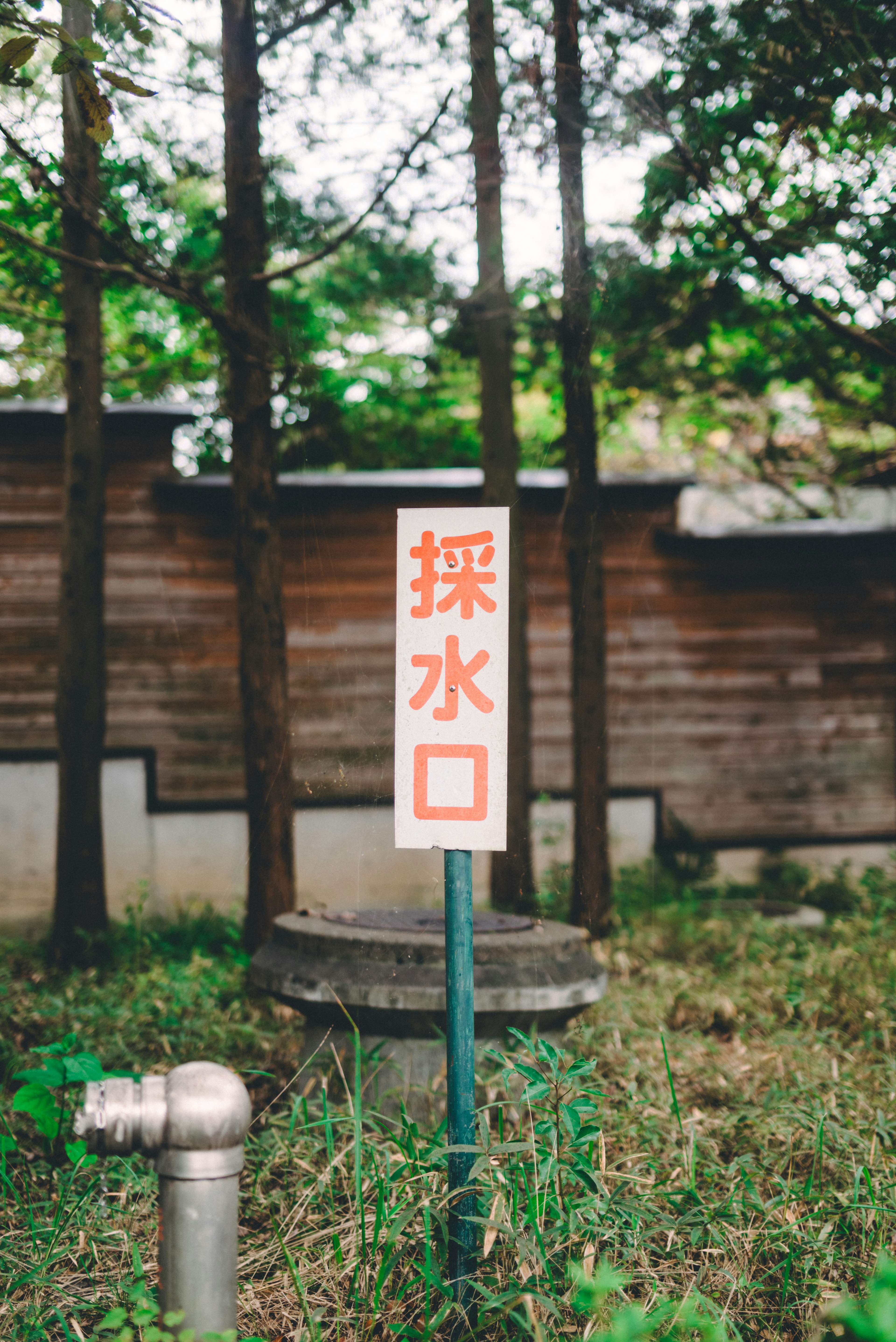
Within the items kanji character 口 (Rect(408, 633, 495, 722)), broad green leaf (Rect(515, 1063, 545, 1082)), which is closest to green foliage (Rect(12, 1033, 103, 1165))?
broad green leaf (Rect(515, 1063, 545, 1082))

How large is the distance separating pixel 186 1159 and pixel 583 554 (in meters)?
4.55

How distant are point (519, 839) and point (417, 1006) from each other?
0.76m

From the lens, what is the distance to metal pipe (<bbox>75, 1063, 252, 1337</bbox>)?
173cm

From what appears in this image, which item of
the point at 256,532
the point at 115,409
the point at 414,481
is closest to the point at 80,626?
the point at 256,532

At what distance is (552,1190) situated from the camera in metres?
2.36

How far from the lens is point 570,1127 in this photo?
216 cm

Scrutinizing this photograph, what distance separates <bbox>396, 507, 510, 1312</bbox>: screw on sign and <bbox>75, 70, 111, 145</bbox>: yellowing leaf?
1557 mm

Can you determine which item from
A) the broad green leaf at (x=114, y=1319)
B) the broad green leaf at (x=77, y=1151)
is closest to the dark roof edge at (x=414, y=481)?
the broad green leaf at (x=77, y=1151)

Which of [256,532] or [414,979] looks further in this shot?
[256,532]

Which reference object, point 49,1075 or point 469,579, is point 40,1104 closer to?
point 49,1075

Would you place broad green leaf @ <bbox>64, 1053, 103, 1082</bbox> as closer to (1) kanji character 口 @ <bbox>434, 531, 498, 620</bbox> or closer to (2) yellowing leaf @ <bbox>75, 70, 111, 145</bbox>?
(1) kanji character 口 @ <bbox>434, 531, 498, 620</bbox>

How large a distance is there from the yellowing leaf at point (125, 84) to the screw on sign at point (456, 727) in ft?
4.73

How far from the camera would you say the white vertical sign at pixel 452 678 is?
201cm

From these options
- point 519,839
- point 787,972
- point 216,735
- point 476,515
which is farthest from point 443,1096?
point 216,735
